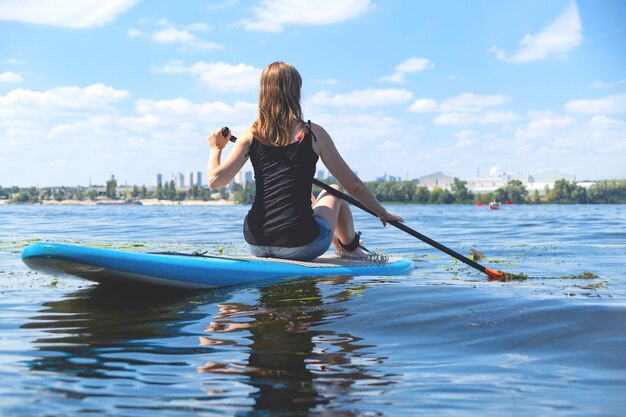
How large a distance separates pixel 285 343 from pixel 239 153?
2.16 m

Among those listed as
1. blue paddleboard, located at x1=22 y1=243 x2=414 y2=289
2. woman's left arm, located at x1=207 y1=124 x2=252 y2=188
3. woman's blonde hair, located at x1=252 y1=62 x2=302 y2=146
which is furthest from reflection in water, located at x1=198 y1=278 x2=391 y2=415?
woman's blonde hair, located at x1=252 y1=62 x2=302 y2=146

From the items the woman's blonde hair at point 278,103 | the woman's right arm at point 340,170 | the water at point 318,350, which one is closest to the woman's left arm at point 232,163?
the woman's blonde hair at point 278,103

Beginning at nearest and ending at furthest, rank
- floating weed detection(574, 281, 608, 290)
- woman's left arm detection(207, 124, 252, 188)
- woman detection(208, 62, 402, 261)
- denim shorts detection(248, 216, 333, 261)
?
woman detection(208, 62, 402, 261), woman's left arm detection(207, 124, 252, 188), floating weed detection(574, 281, 608, 290), denim shorts detection(248, 216, 333, 261)

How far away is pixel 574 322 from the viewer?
157 inches

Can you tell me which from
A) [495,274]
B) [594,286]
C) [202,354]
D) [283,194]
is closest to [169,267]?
[283,194]

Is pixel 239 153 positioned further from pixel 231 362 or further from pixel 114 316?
pixel 231 362

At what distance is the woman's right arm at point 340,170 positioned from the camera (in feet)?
17.6

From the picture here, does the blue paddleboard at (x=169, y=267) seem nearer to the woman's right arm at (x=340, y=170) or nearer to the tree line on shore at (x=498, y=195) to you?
the woman's right arm at (x=340, y=170)

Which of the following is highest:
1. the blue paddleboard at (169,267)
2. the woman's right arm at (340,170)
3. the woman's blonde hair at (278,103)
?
the woman's blonde hair at (278,103)

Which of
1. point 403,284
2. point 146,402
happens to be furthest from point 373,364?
point 403,284

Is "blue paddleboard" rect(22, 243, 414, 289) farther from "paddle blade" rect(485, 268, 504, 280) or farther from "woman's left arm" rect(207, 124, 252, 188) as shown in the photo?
"paddle blade" rect(485, 268, 504, 280)

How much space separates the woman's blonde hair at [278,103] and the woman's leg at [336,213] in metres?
0.95

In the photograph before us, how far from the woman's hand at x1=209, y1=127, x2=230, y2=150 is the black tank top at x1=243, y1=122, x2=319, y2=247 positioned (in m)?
0.48

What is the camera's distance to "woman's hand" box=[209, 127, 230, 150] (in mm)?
5719
